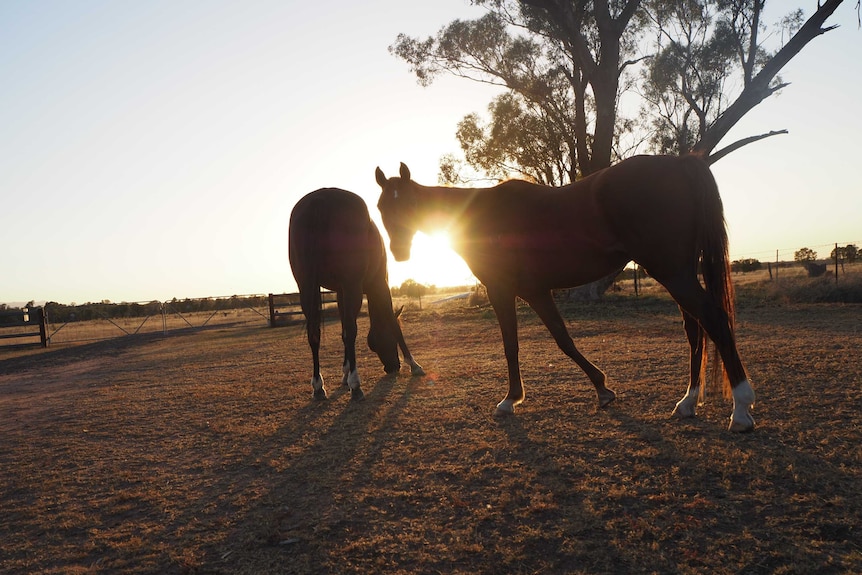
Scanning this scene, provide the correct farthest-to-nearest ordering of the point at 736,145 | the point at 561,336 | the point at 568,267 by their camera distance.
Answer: the point at 736,145 < the point at 561,336 < the point at 568,267

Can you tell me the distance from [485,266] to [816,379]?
3.54 m

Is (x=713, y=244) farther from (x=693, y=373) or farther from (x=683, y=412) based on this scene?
(x=683, y=412)

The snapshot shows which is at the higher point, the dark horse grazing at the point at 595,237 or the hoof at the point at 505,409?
the dark horse grazing at the point at 595,237

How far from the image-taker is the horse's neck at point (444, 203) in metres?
5.41

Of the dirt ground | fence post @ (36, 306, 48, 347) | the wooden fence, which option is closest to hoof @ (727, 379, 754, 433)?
the dirt ground

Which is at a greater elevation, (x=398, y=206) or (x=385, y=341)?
(x=398, y=206)

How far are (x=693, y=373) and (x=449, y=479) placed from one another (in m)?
2.43

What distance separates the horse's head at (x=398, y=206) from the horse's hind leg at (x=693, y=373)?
267 centimetres

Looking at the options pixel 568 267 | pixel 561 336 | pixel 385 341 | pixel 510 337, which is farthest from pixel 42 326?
pixel 568 267

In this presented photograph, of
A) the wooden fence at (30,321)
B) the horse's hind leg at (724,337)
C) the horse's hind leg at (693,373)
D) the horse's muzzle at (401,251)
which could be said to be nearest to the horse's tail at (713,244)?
the horse's hind leg at (724,337)

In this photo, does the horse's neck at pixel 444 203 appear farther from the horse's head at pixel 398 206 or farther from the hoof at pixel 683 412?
the hoof at pixel 683 412

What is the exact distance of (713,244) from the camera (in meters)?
4.19

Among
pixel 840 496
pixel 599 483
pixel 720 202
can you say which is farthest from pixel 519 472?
pixel 720 202

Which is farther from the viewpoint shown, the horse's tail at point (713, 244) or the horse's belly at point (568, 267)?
the horse's belly at point (568, 267)
